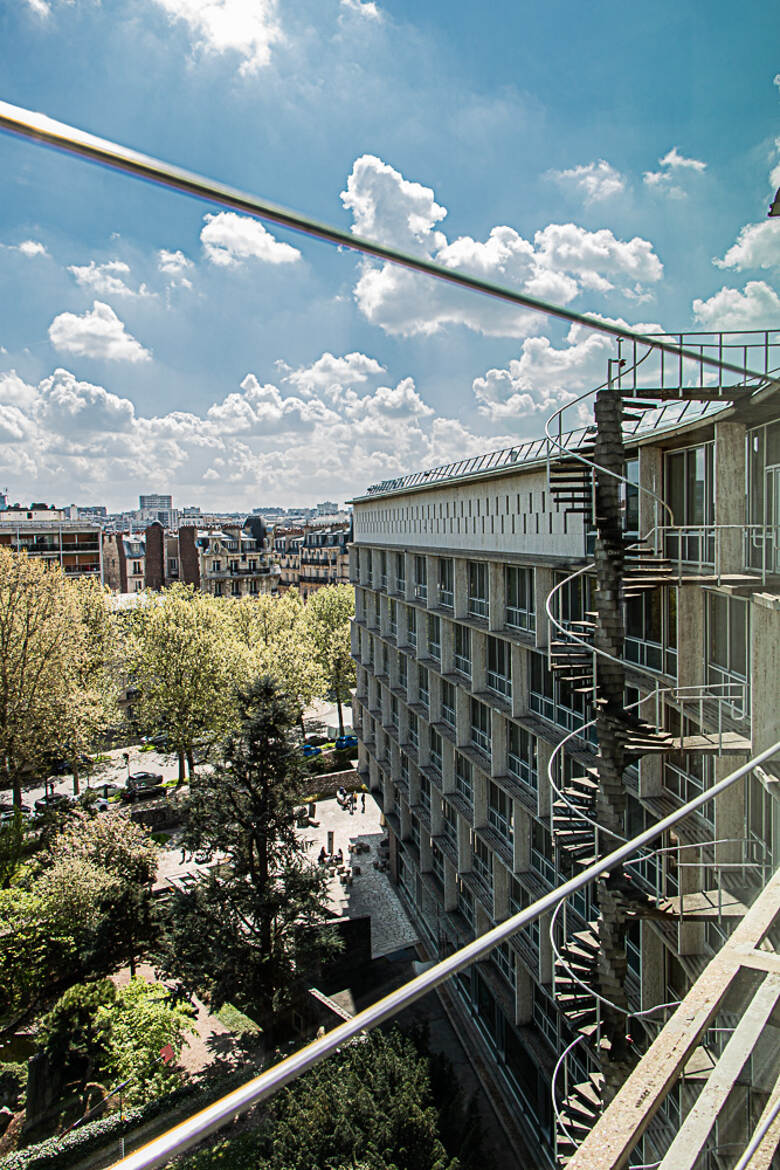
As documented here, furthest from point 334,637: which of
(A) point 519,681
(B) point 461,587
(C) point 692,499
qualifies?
(C) point 692,499

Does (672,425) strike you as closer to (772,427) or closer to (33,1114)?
(772,427)

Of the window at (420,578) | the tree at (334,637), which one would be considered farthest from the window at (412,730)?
the tree at (334,637)

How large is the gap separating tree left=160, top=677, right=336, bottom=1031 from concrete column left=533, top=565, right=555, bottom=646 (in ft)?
26.0

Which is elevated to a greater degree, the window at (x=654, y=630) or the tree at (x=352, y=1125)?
the window at (x=654, y=630)

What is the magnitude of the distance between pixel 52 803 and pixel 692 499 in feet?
101

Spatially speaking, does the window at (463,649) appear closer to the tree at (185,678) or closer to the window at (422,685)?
the window at (422,685)

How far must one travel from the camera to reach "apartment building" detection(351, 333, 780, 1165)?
313 inches

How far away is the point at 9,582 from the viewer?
25.1 meters

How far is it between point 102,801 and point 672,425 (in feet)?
98.2

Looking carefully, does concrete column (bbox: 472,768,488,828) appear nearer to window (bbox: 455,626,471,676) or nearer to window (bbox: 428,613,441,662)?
window (bbox: 455,626,471,676)

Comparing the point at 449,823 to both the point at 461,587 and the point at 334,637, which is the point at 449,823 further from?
the point at 334,637

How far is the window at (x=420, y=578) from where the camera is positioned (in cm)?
2198

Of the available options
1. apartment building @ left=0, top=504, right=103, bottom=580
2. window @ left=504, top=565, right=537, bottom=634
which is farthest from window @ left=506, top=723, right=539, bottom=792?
apartment building @ left=0, top=504, right=103, bottom=580

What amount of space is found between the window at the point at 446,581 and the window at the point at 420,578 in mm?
1505
